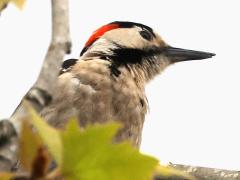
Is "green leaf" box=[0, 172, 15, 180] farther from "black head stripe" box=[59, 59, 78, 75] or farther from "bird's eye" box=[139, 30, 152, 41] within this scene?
"bird's eye" box=[139, 30, 152, 41]

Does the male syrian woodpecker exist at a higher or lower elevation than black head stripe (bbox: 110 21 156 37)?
lower

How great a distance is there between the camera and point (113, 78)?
15.5 ft

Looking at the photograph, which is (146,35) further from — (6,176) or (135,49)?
(6,176)

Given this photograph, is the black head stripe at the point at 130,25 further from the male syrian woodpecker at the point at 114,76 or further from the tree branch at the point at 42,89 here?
the tree branch at the point at 42,89

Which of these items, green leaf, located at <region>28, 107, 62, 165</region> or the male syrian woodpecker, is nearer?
green leaf, located at <region>28, 107, 62, 165</region>

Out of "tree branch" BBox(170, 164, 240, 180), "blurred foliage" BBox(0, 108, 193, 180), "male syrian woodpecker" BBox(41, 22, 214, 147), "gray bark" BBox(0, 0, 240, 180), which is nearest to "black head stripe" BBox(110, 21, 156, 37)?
"male syrian woodpecker" BBox(41, 22, 214, 147)

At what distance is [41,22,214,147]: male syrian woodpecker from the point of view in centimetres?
439

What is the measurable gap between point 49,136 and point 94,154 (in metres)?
0.10

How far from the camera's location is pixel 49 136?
1.36 m

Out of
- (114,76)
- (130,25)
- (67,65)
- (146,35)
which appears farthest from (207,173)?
(130,25)

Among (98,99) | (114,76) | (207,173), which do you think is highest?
(114,76)

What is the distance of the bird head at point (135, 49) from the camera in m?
5.19

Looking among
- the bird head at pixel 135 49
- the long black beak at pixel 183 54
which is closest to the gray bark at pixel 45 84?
the bird head at pixel 135 49

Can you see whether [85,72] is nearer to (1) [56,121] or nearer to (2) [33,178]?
(1) [56,121]
